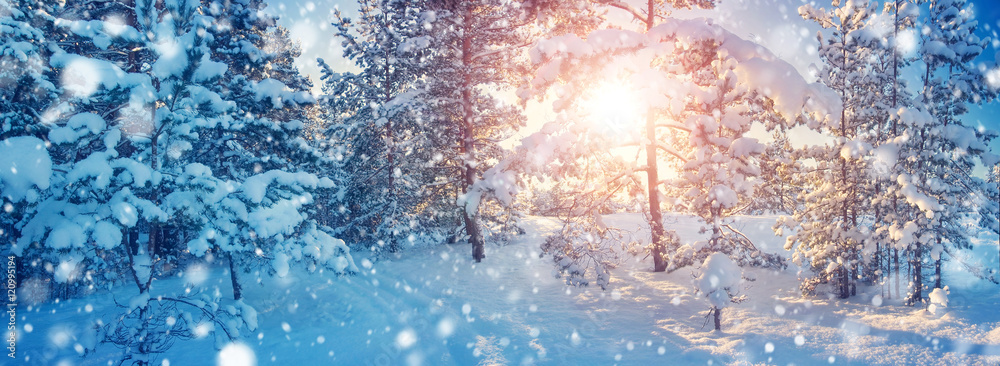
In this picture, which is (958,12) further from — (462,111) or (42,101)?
(42,101)

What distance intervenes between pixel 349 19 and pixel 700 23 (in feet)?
43.6

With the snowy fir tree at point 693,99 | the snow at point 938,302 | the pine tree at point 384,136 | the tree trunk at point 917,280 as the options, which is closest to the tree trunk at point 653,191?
the snowy fir tree at point 693,99

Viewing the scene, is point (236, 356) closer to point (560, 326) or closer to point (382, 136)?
point (560, 326)

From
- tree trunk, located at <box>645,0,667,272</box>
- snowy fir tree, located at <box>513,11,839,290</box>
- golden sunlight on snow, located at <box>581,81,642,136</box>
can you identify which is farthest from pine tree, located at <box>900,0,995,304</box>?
golden sunlight on snow, located at <box>581,81,642,136</box>

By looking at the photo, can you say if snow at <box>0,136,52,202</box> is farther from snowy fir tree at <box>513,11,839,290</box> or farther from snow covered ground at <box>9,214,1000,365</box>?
snowy fir tree at <box>513,11,839,290</box>

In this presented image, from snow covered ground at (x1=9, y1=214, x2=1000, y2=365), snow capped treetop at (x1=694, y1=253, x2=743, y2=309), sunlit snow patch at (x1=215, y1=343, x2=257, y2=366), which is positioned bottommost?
sunlit snow patch at (x1=215, y1=343, x2=257, y2=366)

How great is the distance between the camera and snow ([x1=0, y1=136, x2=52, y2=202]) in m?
4.65

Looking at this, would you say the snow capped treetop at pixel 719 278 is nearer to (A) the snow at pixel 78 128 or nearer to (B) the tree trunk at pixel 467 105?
(B) the tree trunk at pixel 467 105

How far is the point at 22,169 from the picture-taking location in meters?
4.71

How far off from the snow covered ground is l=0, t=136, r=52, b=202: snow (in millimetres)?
3149

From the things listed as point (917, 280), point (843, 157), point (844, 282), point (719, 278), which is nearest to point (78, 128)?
point (719, 278)

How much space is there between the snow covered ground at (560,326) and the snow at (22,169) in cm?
315

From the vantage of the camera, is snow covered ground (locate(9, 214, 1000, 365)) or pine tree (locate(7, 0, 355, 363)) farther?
snow covered ground (locate(9, 214, 1000, 365))

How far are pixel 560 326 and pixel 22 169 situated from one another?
28.1ft
